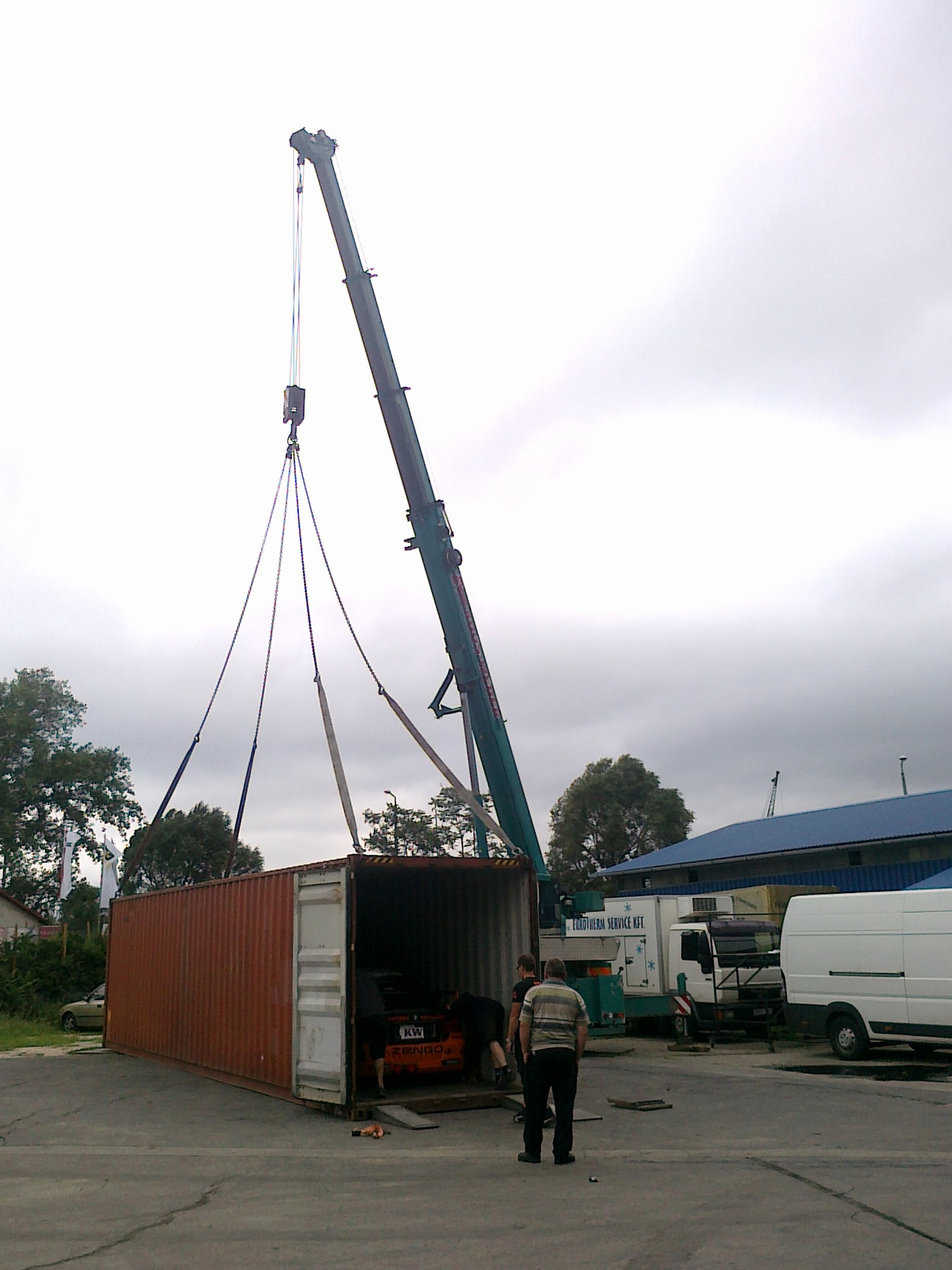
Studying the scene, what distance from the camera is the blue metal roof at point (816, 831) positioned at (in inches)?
1191

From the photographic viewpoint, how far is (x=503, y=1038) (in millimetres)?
12156

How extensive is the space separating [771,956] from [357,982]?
426 inches

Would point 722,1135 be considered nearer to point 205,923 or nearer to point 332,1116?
point 332,1116

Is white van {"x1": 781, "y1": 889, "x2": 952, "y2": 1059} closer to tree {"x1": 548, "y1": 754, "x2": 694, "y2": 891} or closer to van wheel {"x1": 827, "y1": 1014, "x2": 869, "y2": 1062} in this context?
van wheel {"x1": 827, "y1": 1014, "x2": 869, "y2": 1062}

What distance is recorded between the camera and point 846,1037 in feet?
52.1

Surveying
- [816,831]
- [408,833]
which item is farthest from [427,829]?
[816,831]

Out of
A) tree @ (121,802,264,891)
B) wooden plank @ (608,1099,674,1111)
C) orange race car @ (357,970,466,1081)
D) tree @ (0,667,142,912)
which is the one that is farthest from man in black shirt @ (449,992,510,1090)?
tree @ (121,802,264,891)

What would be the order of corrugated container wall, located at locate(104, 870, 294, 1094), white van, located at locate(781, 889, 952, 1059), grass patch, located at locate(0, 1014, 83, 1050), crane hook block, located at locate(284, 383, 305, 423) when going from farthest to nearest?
1. grass patch, located at locate(0, 1014, 83, 1050)
2. crane hook block, located at locate(284, 383, 305, 423)
3. white van, located at locate(781, 889, 952, 1059)
4. corrugated container wall, located at locate(104, 870, 294, 1094)

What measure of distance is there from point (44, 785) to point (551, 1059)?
52.8m

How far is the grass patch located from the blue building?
1980 cm

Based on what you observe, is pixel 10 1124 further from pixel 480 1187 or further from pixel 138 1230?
pixel 480 1187

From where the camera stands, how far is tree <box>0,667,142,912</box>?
178 ft

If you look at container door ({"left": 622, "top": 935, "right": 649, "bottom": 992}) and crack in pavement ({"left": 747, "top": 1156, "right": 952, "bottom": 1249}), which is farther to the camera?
container door ({"left": 622, "top": 935, "right": 649, "bottom": 992})

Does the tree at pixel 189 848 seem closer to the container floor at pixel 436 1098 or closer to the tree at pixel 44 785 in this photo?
the tree at pixel 44 785
